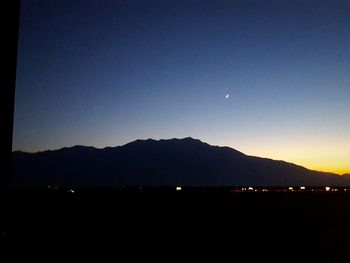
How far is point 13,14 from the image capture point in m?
4.22

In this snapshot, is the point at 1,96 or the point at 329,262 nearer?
the point at 1,96

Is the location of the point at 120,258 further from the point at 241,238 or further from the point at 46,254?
the point at 241,238

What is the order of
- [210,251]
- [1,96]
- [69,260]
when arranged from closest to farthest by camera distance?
[1,96] < [69,260] < [210,251]

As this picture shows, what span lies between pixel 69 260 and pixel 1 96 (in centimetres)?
1322

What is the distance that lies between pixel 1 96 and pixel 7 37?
0.58m

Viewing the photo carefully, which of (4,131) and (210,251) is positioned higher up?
(4,131)

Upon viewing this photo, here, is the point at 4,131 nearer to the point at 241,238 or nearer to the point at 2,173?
the point at 2,173

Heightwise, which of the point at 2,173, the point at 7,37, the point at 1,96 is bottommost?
the point at 2,173

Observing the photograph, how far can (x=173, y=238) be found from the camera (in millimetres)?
27391

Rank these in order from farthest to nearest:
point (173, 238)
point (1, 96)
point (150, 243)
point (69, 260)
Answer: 1. point (173, 238)
2. point (150, 243)
3. point (69, 260)
4. point (1, 96)

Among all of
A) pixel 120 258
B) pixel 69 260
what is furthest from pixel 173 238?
pixel 69 260

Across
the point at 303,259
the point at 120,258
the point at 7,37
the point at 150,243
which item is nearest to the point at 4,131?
the point at 7,37

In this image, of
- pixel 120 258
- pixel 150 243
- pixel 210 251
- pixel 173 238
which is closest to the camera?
pixel 120 258

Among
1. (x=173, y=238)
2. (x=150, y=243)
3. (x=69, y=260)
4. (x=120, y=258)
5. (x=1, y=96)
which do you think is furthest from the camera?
(x=173, y=238)
